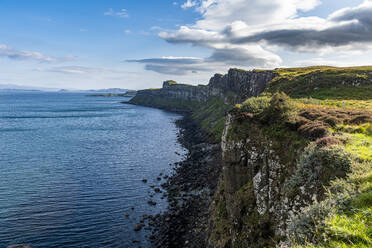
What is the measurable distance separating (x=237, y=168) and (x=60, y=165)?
5556cm

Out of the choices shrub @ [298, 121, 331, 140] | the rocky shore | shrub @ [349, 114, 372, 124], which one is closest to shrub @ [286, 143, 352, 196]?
shrub @ [298, 121, 331, 140]

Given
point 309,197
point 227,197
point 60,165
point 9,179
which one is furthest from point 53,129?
point 309,197

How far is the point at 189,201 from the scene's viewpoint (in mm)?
47406

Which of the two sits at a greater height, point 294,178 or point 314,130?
point 314,130

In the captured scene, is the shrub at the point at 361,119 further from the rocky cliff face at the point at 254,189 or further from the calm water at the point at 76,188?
the calm water at the point at 76,188

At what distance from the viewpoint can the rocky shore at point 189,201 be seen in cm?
3588

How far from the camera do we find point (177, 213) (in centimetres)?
4300

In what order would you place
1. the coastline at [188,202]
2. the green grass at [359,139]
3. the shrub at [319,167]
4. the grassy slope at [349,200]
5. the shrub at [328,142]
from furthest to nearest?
the coastline at [188,202] < the shrub at [328,142] < the green grass at [359,139] < the shrub at [319,167] < the grassy slope at [349,200]

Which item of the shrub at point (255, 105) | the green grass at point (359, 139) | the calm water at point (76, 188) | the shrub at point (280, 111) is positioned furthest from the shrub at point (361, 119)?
the calm water at point (76, 188)

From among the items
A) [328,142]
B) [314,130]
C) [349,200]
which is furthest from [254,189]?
[349,200]

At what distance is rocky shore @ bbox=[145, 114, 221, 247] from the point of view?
35.9 metres

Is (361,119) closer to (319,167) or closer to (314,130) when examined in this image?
(314,130)

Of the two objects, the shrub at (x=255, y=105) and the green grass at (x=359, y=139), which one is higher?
the shrub at (x=255, y=105)

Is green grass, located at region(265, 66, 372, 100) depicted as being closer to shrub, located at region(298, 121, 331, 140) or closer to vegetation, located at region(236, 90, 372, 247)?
vegetation, located at region(236, 90, 372, 247)
